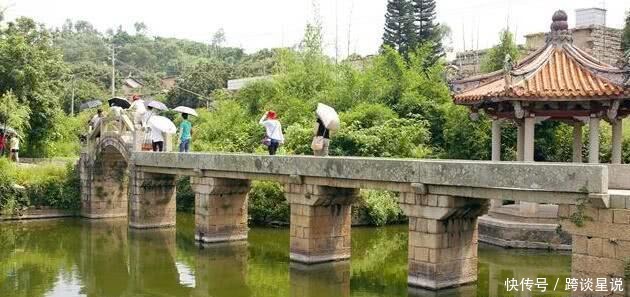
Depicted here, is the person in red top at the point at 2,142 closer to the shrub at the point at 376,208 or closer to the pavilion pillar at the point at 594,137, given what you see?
the shrub at the point at 376,208

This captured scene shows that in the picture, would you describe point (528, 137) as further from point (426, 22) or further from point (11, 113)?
point (426, 22)

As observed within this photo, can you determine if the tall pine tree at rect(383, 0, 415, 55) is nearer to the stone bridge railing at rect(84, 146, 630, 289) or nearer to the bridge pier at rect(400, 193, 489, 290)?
the stone bridge railing at rect(84, 146, 630, 289)

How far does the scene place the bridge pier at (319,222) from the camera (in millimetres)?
15797

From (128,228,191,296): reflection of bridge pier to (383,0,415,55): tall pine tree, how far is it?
2585 centimetres

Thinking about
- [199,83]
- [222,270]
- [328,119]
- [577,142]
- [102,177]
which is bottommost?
[222,270]

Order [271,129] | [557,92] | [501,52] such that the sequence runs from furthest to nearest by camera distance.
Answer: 1. [501,52]
2. [271,129]
3. [557,92]

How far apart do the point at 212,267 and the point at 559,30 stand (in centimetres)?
1082

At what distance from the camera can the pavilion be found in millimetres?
16469

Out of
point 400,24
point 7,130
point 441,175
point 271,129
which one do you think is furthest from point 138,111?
point 400,24

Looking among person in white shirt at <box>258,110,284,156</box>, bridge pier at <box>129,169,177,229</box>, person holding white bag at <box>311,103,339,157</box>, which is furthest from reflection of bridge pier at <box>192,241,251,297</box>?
bridge pier at <box>129,169,177,229</box>

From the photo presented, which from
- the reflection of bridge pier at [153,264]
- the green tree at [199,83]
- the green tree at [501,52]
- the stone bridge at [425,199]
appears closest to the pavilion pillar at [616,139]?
the stone bridge at [425,199]

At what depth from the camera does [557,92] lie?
1644 cm

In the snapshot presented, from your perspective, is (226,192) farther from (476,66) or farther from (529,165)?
(476,66)

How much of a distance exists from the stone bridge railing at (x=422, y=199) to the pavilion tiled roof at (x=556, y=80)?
4.25 m
